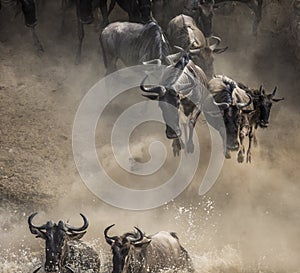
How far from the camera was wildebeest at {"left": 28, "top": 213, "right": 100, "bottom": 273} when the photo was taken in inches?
441

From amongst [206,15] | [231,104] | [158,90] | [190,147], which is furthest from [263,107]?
[206,15]

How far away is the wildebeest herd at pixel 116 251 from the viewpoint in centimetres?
1086

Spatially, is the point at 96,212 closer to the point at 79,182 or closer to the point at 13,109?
the point at 79,182

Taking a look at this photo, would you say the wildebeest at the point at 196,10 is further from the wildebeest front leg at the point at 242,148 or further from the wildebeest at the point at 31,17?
the wildebeest front leg at the point at 242,148

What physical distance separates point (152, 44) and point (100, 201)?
4102mm

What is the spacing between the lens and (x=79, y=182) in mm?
14102

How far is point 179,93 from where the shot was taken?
44.2ft

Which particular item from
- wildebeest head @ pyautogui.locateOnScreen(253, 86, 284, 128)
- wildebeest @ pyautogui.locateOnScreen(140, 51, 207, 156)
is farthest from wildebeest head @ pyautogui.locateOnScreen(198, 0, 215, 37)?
wildebeest head @ pyautogui.locateOnScreen(253, 86, 284, 128)

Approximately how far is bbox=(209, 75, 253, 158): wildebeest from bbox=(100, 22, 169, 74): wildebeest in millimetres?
1779

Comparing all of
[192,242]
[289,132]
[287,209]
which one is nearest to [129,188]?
[192,242]

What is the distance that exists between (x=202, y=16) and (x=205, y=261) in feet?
24.8

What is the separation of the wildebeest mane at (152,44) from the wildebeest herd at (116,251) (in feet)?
15.6

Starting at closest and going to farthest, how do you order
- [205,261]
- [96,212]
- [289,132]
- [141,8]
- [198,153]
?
[205,261] → [96,212] → [198,153] → [289,132] → [141,8]

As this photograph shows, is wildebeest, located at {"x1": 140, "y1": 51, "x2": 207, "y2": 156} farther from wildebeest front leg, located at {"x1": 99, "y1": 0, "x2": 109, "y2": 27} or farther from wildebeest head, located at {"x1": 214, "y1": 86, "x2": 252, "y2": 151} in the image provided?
wildebeest front leg, located at {"x1": 99, "y1": 0, "x2": 109, "y2": 27}
